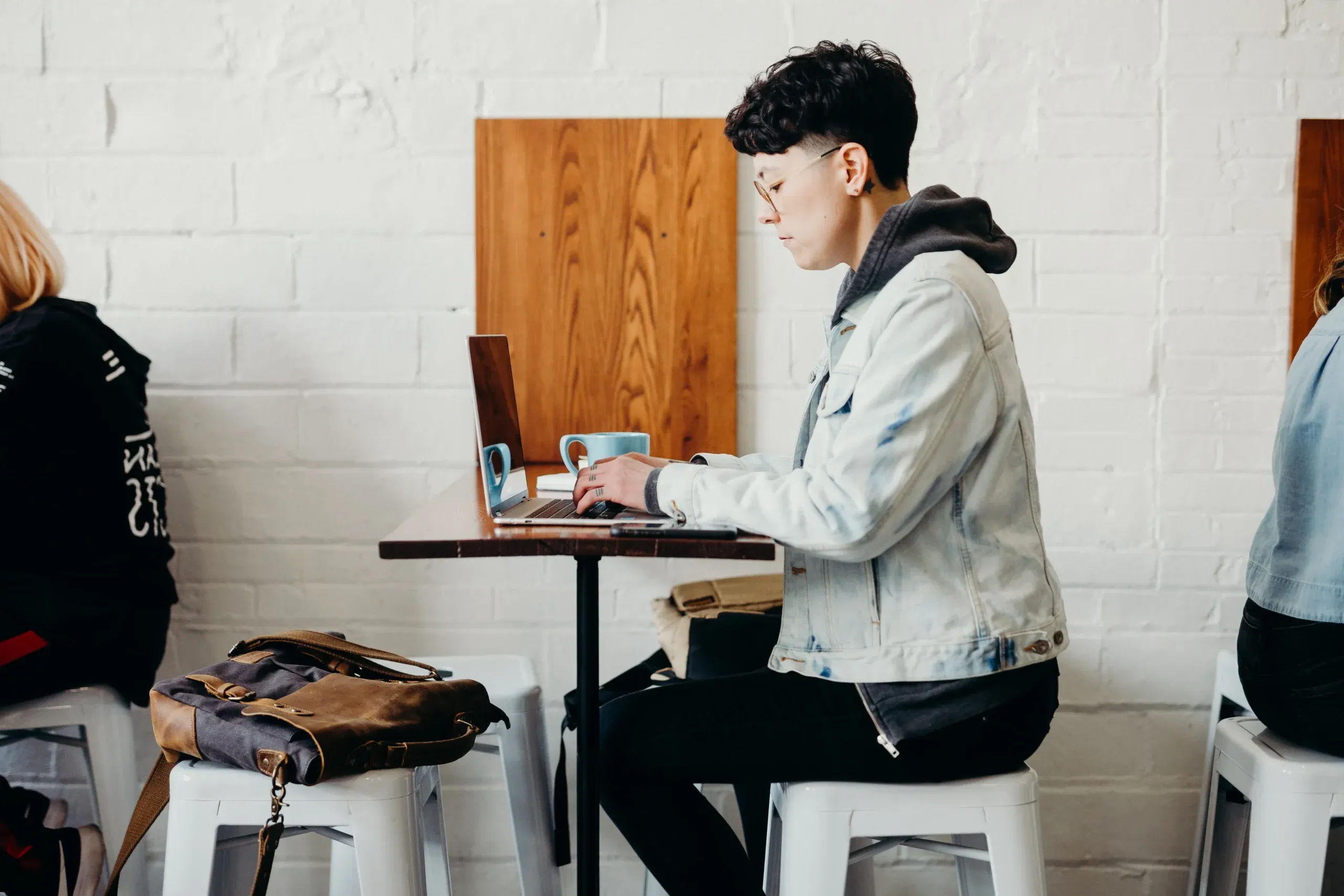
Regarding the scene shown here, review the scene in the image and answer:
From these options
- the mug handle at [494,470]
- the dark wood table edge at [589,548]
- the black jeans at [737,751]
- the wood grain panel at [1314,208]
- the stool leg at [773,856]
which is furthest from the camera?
the wood grain panel at [1314,208]

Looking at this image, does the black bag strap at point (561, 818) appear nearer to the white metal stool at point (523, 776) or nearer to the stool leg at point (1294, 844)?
the white metal stool at point (523, 776)

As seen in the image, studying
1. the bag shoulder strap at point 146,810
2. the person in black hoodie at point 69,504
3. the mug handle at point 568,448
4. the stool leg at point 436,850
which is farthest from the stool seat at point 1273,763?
the person in black hoodie at point 69,504

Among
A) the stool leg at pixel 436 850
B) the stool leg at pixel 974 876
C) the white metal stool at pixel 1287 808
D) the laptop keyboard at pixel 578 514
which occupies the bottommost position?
the stool leg at pixel 436 850

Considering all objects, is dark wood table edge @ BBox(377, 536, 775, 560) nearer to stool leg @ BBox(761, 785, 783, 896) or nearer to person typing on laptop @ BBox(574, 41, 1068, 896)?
person typing on laptop @ BBox(574, 41, 1068, 896)

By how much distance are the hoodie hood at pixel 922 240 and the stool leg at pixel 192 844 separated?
873mm

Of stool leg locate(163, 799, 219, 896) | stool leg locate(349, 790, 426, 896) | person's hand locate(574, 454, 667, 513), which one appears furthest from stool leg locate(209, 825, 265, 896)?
person's hand locate(574, 454, 667, 513)

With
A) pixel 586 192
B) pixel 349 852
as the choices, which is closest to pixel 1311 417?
pixel 586 192

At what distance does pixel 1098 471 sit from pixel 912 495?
1020 mm

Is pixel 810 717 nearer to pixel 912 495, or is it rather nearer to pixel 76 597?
pixel 912 495

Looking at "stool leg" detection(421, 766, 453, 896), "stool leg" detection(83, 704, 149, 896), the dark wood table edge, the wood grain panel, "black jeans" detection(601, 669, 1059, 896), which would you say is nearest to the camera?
the dark wood table edge

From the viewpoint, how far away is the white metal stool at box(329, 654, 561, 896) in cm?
159

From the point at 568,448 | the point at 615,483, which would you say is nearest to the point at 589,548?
the point at 615,483

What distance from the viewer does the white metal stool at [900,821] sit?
3.95 ft

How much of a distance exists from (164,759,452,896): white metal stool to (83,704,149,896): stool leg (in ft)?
1.79
